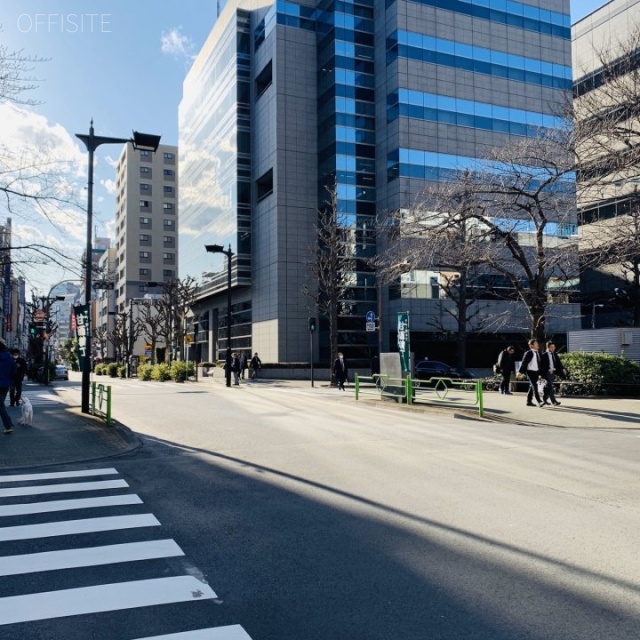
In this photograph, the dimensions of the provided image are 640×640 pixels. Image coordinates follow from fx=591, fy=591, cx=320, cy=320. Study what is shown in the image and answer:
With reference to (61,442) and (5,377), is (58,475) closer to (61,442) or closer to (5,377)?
(61,442)

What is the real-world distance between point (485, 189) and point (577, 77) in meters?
42.1

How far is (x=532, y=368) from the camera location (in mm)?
16703

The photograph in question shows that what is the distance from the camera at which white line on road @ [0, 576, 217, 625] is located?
3928 millimetres

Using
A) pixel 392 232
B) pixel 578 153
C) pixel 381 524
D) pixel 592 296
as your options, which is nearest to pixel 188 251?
pixel 592 296

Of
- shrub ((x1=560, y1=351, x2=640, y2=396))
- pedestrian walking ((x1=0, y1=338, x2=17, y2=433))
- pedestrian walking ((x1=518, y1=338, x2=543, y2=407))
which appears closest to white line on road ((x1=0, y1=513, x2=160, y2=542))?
pedestrian walking ((x1=0, y1=338, x2=17, y2=433))

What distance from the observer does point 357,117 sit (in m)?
50.1

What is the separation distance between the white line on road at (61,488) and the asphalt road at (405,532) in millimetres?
292

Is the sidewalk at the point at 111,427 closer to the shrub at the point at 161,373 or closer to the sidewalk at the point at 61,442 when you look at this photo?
the sidewalk at the point at 61,442

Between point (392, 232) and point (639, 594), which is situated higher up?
point (392, 232)

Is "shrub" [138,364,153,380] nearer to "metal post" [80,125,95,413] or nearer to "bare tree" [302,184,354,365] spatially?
"bare tree" [302,184,354,365]

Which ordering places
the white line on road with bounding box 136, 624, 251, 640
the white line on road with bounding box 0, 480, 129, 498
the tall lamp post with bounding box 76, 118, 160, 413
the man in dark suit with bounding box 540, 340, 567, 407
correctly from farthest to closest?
1. the man in dark suit with bounding box 540, 340, 567, 407
2. the tall lamp post with bounding box 76, 118, 160, 413
3. the white line on road with bounding box 0, 480, 129, 498
4. the white line on road with bounding box 136, 624, 251, 640

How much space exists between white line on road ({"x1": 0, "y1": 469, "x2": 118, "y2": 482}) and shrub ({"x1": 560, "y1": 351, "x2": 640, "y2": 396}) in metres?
15.7

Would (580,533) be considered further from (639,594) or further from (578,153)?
(578,153)

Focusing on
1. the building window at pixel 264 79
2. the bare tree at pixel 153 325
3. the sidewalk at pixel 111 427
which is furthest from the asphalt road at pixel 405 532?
the bare tree at pixel 153 325
